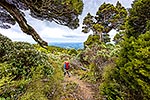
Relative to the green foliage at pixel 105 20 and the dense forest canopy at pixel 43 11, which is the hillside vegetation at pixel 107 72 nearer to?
the dense forest canopy at pixel 43 11

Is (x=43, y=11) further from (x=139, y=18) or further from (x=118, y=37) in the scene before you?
(x=118, y=37)

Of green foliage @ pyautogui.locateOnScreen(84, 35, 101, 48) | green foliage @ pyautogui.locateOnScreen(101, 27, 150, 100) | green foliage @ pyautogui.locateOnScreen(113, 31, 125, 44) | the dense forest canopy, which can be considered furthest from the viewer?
green foliage @ pyautogui.locateOnScreen(84, 35, 101, 48)

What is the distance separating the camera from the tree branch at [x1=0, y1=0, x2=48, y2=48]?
8609 mm

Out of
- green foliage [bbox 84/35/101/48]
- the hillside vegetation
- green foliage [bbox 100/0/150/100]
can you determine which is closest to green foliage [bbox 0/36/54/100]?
the hillside vegetation

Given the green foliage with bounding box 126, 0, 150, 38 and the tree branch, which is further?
the tree branch

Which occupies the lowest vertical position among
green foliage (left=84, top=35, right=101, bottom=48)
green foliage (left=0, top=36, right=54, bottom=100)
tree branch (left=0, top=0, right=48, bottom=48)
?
green foliage (left=84, top=35, right=101, bottom=48)

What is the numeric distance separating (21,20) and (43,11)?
1189 mm

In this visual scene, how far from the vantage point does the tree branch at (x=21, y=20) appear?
861 cm

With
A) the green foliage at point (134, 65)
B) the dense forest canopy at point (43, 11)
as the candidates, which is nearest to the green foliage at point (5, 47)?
the dense forest canopy at point (43, 11)

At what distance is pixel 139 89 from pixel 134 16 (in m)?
2.11

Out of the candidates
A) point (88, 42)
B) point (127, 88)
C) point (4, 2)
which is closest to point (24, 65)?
point (4, 2)

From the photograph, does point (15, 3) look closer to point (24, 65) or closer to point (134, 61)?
point (24, 65)

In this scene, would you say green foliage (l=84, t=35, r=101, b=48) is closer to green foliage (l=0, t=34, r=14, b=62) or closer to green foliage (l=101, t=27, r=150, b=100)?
green foliage (l=0, t=34, r=14, b=62)

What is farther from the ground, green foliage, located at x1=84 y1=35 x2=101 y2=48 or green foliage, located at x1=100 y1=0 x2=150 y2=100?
green foliage, located at x1=100 y1=0 x2=150 y2=100
